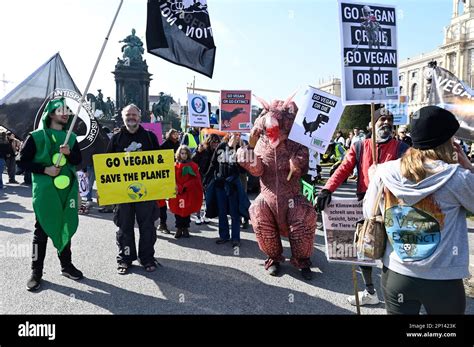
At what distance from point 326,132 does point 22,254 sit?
422cm

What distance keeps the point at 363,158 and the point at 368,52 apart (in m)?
0.98

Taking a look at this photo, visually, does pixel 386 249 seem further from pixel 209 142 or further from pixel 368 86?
pixel 209 142

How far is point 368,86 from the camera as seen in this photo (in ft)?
10.1

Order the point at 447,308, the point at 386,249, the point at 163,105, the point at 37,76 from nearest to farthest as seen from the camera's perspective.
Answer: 1. the point at 447,308
2. the point at 386,249
3. the point at 37,76
4. the point at 163,105

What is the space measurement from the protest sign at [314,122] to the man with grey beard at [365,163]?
16.5 inches

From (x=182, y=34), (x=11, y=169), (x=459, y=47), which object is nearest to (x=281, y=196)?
(x=182, y=34)

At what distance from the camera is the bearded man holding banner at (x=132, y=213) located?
4.10 m

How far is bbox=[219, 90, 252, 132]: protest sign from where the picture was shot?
6.73 meters

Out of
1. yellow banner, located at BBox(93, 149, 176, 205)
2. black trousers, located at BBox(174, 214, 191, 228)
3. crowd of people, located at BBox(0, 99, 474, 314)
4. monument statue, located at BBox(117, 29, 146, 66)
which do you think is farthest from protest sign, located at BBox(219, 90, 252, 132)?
monument statue, located at BBox(117, 29, 146, 66)

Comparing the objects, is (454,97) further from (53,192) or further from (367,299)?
(53,192)

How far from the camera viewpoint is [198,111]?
8.69 meters

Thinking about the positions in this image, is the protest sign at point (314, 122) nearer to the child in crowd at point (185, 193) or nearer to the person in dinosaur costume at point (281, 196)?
the person in dinosaur costume at point (281, 196)

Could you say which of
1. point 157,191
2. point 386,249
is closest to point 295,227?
point 157,191

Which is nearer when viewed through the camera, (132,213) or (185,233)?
(132,213)
